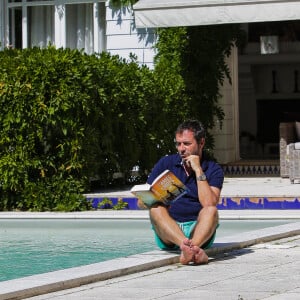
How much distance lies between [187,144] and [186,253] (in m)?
0.97

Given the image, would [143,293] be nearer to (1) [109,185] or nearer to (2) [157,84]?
(1) [109,185]

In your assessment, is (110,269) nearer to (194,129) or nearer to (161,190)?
(161,190)

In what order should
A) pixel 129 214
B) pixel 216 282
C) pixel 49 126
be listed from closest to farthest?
pixel 216 282
pixel 129 214
pixel 49 126

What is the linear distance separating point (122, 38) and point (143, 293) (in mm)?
13000

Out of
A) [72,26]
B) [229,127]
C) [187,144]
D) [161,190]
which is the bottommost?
[161,190]

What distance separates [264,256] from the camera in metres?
8.88

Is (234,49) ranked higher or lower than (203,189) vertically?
higher

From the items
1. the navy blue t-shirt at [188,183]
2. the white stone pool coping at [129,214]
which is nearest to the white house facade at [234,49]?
the white stone pool coping at [129,214]

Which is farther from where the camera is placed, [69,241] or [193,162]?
[69,241]

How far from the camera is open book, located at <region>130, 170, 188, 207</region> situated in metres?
8.61

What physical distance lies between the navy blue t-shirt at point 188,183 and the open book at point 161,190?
11cm

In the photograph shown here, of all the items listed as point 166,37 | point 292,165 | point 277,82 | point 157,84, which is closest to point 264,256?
point 292,165

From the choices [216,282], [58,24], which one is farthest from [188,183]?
[58,24]

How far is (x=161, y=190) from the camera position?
866cm
